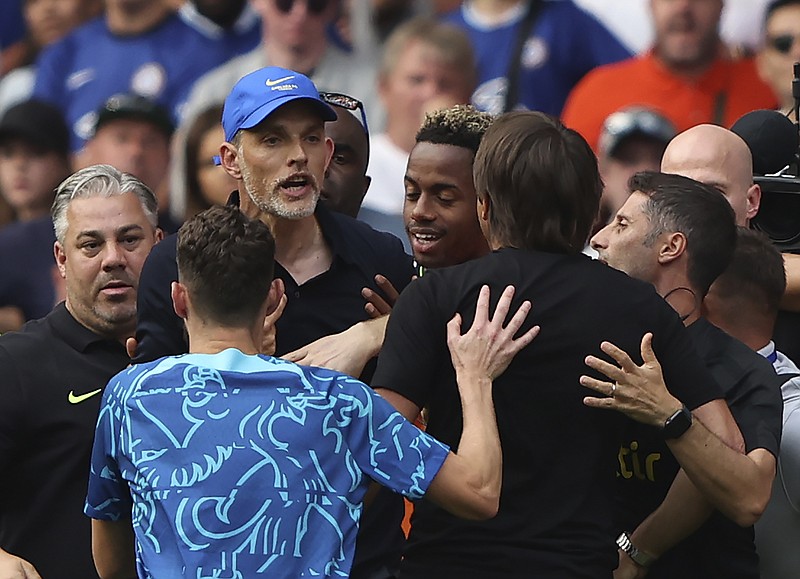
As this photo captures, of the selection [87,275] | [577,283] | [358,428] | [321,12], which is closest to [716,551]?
[577,283]

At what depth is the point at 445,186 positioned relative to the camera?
14.0 feet

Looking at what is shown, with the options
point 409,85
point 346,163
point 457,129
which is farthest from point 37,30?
point 457,129

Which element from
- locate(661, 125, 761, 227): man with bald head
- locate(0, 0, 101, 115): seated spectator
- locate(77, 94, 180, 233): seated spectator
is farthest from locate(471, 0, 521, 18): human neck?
A: locate(661, 125, 761, 227): man with bald head

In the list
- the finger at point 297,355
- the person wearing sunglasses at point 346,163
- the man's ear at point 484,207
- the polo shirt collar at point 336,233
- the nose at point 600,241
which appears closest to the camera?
the man's ear at point 484,207

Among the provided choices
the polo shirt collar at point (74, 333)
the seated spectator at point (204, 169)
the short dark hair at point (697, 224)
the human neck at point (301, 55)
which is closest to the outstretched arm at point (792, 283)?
the short dark hair at point (697, 224)

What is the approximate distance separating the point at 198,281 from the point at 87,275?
3.86 ft

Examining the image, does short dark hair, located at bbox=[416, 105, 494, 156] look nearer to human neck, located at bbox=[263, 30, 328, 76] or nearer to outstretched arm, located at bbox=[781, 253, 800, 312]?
outstretched arm, located at bbox=[781, 253, 800, 312]

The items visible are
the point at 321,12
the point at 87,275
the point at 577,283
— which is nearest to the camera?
the point at 577,283

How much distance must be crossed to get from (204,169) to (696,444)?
4814mm

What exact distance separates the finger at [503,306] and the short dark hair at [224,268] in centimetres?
48

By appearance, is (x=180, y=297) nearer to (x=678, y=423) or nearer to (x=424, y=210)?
(x=678, y=423)

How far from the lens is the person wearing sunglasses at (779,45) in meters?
6.81

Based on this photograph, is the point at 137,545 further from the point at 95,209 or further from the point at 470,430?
the point at 95,209

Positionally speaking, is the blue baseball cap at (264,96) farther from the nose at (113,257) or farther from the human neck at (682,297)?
the human neck at (682,297)
